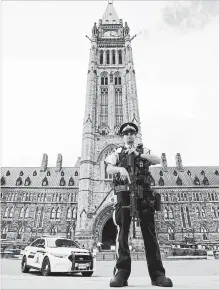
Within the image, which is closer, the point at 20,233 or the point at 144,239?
the point at 144,239

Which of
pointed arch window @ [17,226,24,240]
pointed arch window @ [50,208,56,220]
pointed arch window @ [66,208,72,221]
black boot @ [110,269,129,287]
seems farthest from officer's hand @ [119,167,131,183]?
pointed arch window @ [17,226,24,240]

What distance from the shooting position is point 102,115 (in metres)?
29.2

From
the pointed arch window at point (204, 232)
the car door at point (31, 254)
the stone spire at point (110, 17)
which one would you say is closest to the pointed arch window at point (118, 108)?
the stone spire at point (110, 17)

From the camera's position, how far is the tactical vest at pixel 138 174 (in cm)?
308

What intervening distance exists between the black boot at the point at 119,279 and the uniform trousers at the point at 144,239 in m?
0.03

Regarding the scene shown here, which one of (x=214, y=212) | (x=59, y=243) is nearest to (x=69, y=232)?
(x=214, y=212)

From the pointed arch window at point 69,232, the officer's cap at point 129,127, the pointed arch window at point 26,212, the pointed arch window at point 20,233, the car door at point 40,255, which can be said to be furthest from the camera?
the pointed arch window at point 26,212

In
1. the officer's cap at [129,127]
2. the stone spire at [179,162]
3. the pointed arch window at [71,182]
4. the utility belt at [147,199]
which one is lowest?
the utility belt at [147,199]

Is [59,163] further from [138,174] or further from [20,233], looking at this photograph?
[138,174]

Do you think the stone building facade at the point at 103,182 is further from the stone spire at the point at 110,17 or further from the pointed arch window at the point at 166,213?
the stone spire at the point at 110,17

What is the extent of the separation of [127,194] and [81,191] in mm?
21321

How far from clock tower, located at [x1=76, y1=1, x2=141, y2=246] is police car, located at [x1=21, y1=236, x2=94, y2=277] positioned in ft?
49.6

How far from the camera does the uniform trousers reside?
2.74 m

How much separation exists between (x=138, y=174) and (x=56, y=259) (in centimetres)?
443
